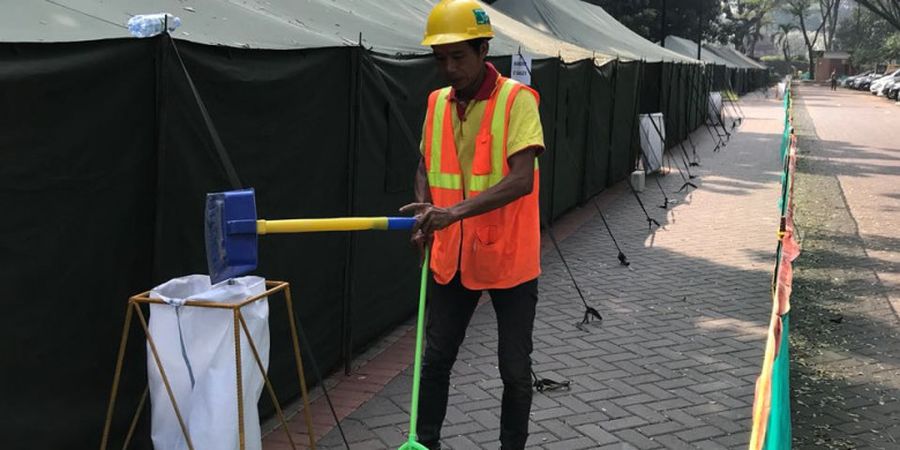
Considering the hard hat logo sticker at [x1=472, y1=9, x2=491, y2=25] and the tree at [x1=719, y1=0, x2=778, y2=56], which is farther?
the tree at [x1=719, y1=0, x2=778, y2=56]

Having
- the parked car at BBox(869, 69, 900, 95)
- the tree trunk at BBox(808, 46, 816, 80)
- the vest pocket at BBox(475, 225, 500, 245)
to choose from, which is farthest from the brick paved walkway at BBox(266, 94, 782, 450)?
the tree trunk at BBox(808, 46, 816, 80)

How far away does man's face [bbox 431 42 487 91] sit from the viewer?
11.1 feet

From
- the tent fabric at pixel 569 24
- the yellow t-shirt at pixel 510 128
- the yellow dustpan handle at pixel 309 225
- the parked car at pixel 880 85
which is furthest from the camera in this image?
the parked car at pixel 880 85

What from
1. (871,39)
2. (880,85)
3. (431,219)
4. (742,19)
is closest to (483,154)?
(431,219)

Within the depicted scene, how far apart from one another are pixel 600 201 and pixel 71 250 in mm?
11106

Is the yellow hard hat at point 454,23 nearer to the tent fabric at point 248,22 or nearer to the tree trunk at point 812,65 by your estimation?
the tent fabric at point 248,22

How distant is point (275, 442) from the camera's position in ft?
15.4

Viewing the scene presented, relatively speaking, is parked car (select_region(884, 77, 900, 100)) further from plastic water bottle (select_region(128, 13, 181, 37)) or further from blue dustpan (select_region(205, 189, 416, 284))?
blue dustpan (select_region(205, 189, 416, 284))

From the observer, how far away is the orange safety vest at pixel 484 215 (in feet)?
11.5

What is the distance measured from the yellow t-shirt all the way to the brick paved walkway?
5.84ft

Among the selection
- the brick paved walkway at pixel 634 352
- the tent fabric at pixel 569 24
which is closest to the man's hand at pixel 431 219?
the brick paved walkway at pixel 634 352

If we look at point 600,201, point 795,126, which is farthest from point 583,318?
point 795,126

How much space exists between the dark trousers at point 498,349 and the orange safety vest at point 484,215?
0.10 m

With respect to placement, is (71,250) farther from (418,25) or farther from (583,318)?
(418,25)
